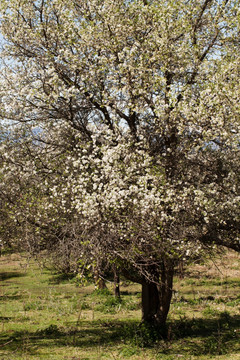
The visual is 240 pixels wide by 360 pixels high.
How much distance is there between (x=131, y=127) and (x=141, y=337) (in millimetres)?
6915

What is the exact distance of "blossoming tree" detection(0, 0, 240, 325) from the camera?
35.8 feet

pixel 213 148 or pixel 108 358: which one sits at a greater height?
pixel 213 148

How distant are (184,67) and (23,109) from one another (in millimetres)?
5733

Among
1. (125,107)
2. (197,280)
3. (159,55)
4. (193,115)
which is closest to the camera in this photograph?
(193,115)

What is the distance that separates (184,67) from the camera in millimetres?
12656

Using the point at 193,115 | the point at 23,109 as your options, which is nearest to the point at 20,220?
the point at 23,109

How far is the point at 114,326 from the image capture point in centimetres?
1438

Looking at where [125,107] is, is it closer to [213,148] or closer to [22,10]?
[213,148]

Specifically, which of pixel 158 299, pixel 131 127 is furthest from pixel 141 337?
pixel 131 127

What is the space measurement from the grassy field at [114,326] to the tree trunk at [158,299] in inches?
22.1

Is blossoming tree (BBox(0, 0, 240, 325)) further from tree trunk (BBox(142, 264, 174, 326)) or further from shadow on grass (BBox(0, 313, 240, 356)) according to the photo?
shadow on grass (BBox(0, 313, 240, 356))

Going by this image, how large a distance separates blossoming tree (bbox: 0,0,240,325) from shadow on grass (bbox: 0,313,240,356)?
91 cm

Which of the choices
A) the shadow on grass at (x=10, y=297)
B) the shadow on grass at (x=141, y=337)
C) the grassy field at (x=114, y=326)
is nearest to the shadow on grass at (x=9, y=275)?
the grassy field at (x=114, y=326)

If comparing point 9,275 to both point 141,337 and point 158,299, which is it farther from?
point 141,337
